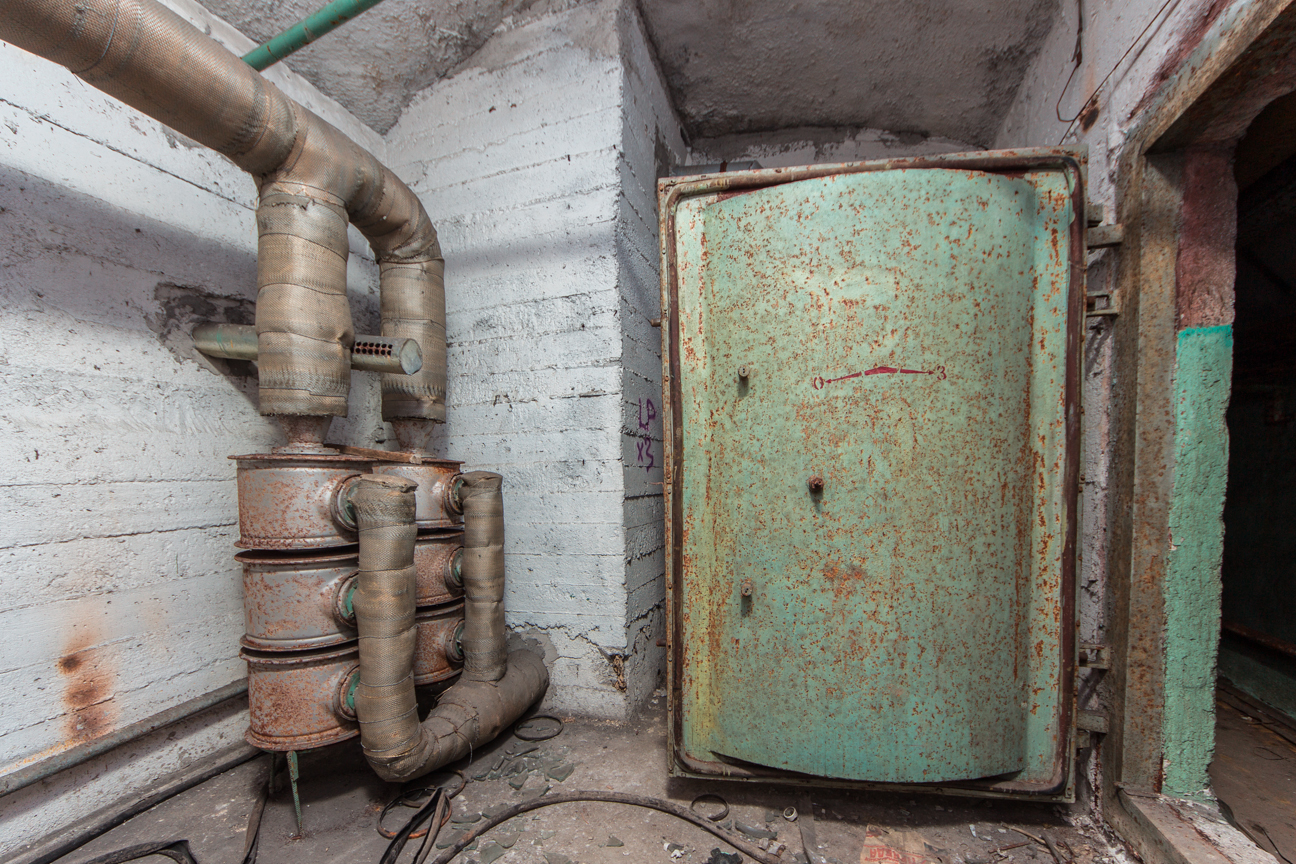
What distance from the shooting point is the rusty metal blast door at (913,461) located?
1.15 m

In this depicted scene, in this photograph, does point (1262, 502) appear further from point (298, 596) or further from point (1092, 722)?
point (298, 596)

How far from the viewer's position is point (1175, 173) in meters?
1.18

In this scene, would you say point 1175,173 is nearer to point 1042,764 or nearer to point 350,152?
point 1042,764

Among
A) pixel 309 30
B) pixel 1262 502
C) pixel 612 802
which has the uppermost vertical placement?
pixel 309 30

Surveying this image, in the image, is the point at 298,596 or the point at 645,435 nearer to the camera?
the point at 298,596

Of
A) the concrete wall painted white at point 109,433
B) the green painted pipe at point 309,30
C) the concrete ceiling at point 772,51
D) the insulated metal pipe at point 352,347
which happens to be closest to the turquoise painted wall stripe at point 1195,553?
the concrete ceiling at point 772,51

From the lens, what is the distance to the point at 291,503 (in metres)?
1.28

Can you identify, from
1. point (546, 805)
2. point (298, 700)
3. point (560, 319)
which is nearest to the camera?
point (298, 700)

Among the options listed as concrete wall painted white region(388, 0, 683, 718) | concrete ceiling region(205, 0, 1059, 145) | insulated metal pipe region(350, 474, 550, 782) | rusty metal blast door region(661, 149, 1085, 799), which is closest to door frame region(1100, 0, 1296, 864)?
rusty metal blast door region(661, 149, 1085, 799)

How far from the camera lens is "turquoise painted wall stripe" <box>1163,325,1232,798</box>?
117cm

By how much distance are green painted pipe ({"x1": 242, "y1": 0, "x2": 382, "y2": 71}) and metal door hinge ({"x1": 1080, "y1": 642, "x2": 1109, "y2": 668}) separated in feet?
7.78

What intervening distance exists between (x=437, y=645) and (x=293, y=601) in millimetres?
459

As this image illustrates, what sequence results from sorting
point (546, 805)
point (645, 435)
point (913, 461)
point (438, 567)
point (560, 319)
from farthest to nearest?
1. point (645, 435)
2. point (560, 319)
3. point (438, 567)
4. point (546, 805)
5. point (913, 461)

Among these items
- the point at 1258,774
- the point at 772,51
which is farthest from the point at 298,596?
the point at 1258,774
